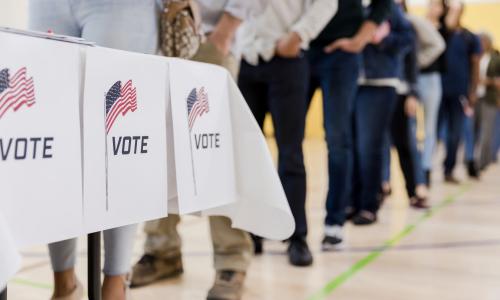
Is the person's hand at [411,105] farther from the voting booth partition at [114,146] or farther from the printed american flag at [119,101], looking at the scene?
the printed american flag at [119,101]

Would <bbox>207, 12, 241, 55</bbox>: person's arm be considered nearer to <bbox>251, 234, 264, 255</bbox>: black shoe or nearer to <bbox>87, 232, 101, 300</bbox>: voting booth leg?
<bbox>87, 232, 101, 300</bbox>: voting booth leg

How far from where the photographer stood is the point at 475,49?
4.67 meters

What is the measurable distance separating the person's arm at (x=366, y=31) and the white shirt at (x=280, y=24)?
18 cm

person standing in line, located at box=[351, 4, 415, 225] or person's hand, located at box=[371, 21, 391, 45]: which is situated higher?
person's hand, located at box=[371, 21, 391, 45]

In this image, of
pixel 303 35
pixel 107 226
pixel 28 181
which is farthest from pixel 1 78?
pixel 303 35

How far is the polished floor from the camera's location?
1.58 meters

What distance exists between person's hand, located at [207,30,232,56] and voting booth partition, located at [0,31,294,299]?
1.19 feet

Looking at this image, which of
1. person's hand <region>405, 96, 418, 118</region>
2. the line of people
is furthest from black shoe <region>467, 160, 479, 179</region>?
person's hand <region>405, 96, 418, 118</region>

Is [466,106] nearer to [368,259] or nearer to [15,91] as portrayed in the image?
[368,259]

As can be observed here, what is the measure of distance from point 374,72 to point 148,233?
5.03 feet

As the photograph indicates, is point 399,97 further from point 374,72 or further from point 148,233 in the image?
point 148,233

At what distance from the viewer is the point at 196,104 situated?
3.47 ft

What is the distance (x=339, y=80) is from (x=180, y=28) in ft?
3.36

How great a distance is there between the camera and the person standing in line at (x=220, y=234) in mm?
1479
